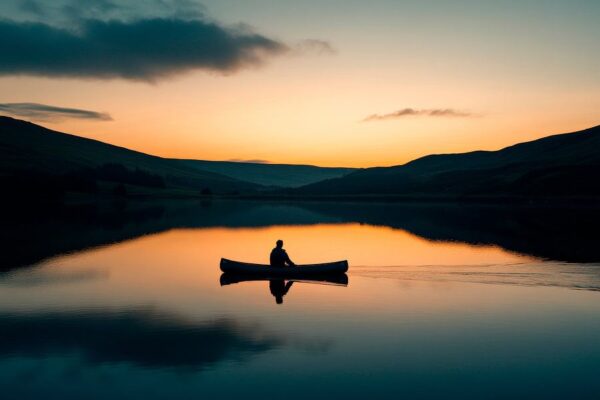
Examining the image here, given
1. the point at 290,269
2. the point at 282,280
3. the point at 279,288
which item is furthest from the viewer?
the point at 282,280

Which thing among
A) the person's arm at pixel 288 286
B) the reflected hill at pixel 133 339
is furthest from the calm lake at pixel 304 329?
the person's arm at pixel 288 286

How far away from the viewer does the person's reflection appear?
33.4m

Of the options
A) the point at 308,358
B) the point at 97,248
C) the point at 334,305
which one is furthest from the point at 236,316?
the point at 97,248

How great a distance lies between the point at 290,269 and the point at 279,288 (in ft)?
10.9

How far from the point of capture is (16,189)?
176875mm

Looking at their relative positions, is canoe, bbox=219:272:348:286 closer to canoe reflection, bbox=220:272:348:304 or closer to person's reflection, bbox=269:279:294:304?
canoe reflection, bbox=220:272:348:304

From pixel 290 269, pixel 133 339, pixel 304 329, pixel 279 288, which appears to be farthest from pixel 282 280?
pixel 133 339

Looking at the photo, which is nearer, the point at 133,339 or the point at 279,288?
the point at 133,339

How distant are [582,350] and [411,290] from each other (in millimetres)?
13951

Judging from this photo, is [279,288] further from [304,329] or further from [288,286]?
[304,329]

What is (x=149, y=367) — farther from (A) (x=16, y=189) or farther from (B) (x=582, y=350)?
(A) (x=16, y=189)

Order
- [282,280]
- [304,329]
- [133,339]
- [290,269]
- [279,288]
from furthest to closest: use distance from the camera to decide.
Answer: [282,280]
[290,269]
[279,288]
[304,329]
[133,339]

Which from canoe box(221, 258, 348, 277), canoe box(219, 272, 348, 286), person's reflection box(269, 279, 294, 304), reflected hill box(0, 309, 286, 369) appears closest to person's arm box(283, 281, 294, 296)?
person's reflection box(269, 279, 294, 304)

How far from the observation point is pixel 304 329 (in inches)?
993
